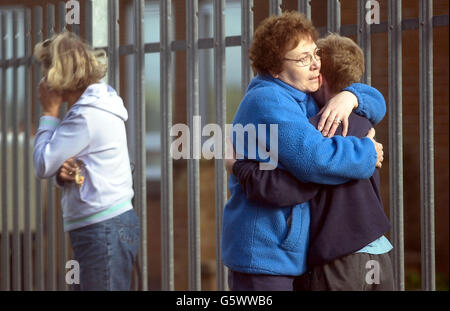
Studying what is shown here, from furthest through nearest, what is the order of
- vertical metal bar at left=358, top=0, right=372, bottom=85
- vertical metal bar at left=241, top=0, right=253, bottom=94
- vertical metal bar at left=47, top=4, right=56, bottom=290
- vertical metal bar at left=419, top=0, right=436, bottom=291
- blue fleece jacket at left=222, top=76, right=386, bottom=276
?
vertical metal bar at left=47, top=4, right=56, bottom=290 → vertical metal bar at left=241, top=0, right=253, bottom=94 → vertical metal bar at left=358, top=0, right=372, bottom=85 → vertical metal bar at left=419, top=0, right=436, bottom=291 → blue fleece jacket at left=222, top=76, right=386, bottom=276

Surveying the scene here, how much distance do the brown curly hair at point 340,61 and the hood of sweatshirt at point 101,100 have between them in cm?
99

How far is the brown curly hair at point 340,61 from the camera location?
2449mm

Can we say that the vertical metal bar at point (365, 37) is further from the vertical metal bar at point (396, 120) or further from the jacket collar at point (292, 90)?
the jacket collar at point (292, 90)

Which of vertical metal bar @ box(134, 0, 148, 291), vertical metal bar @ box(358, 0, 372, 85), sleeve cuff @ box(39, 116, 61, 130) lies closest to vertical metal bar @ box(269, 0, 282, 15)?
vertical metal bar @ box(358, 0, 372, 85)

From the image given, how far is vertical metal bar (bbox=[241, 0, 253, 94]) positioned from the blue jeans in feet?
4.20

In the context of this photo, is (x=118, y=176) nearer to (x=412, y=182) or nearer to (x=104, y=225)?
(x=104, y=225)

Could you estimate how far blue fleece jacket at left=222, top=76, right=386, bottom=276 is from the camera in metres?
2.31

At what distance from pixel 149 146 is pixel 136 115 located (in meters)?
2.95

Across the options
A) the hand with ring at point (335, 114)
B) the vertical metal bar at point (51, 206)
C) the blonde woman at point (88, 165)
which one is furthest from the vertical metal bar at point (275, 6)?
the vertical metal bar at point (51, 206)

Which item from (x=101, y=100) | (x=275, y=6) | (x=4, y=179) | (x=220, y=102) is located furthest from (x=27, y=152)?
(x=101, y=100)

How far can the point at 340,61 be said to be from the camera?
2.45m

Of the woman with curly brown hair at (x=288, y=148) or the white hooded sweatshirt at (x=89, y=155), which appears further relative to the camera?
the white hooded sweatshirt at (x=89, y=155)

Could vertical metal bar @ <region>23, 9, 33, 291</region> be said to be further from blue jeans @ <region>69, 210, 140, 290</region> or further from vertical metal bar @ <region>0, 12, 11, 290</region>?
blue jeans @ <region>69, 210, 140, 290</region>

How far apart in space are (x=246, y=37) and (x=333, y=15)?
0.50 m
